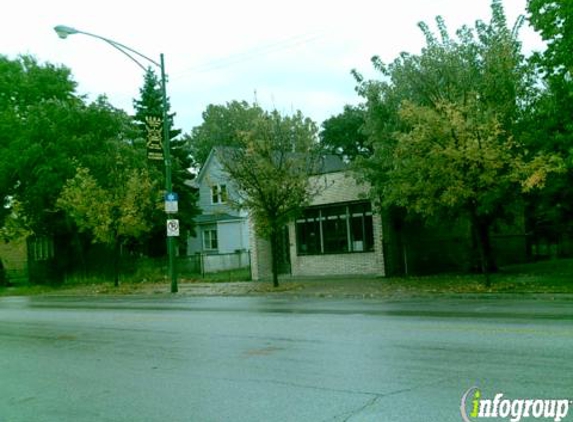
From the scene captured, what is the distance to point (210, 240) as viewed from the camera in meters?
51.4

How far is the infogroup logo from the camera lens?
5.82 meters

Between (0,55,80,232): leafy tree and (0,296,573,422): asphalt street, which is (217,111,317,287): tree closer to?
(0,296,573,422): asphalt street

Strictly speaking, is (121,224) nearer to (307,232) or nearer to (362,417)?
(307,232)

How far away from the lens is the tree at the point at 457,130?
1823 cm

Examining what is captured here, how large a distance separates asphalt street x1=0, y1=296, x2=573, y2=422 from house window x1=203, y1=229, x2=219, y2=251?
116 feet

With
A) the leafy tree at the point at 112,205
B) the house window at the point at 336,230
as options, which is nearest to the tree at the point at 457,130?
the house window at the point at 336,230

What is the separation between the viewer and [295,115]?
2338 centimetres

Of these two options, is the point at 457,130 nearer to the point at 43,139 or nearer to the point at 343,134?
the point at 43,139

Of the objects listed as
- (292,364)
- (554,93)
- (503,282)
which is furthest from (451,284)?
(292,364)

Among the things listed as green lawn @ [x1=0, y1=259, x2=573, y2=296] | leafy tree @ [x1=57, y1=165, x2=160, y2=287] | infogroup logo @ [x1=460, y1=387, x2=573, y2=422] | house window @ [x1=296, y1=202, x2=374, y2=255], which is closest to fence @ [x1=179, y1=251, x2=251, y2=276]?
green lawn @ [x1=0, y1=259, x2=573, y2=296]

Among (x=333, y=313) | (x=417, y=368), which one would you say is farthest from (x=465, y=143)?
(x=417, y=368)

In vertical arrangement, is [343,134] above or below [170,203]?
above

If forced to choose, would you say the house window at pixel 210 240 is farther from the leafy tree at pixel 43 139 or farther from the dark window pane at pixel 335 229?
the dark window pane at pixel 335 229

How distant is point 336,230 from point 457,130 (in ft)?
37.6
